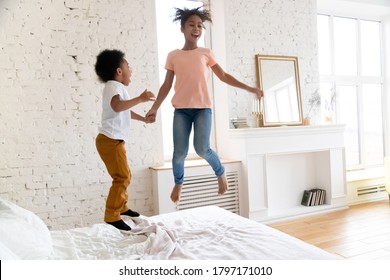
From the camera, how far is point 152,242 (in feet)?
4.94

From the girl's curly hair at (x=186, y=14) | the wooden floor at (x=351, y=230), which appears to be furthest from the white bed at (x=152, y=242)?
the wooden floor at (x=351, y=230)

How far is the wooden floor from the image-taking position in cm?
237

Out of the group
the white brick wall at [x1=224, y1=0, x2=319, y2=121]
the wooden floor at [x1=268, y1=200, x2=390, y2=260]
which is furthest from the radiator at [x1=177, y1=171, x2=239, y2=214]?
the white brick wall at [x1=224, y1=0, x2=319, y2=121]

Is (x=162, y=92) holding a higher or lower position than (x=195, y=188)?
higher

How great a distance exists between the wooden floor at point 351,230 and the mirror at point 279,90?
1.13 metres

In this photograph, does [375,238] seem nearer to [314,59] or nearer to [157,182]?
[157,182]

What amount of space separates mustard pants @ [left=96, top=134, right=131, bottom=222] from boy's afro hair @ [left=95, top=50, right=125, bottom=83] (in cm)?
34

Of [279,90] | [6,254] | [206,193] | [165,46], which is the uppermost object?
[165,46]

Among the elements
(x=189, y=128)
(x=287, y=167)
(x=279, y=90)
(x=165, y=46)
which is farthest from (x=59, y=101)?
(x=287, y=167)

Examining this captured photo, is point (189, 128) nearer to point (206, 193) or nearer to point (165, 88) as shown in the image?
point (165, 88)

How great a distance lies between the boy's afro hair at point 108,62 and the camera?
174cm

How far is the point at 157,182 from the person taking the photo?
3.08 meters

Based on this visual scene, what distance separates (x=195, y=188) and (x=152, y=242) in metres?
1.68

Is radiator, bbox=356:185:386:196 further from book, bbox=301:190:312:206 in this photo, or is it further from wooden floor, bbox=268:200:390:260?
book, bbox=301:190:312:206
